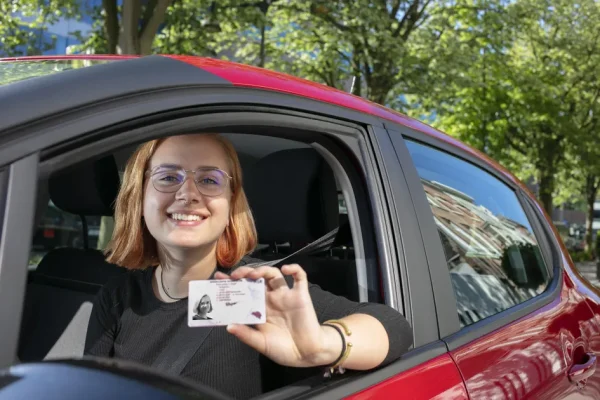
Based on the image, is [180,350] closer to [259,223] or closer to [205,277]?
[205,277]

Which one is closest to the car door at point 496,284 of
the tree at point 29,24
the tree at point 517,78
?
the tree at point 29,24

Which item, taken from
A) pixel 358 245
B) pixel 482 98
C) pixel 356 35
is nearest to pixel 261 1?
pixel 356 35

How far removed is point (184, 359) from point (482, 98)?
18.8 metres

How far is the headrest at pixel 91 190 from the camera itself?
8.25ft

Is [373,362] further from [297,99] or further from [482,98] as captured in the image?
[482,98]

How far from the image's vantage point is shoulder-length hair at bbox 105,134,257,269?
185 cm

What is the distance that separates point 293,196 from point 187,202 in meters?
0.60

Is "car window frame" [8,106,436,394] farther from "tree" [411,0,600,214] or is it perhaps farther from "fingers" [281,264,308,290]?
"tree" [411,0,600,214]

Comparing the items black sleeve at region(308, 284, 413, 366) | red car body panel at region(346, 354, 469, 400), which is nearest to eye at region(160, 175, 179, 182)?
black sleeve at region(308, 284, 413, 366)

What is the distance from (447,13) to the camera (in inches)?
683

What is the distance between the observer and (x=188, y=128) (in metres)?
1.42

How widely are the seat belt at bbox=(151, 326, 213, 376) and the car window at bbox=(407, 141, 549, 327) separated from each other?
2.44 ft

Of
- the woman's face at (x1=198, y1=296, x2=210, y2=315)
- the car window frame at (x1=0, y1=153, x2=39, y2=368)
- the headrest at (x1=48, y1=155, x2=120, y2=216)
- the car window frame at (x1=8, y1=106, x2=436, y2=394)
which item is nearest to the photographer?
the car window frame at (x1=0, y1=153, x2=39, y2=368)

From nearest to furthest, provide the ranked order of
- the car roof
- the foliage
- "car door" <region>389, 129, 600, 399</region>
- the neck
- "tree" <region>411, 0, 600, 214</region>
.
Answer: the car roof
the neck
"car door" <region>389, 129, 600, 399</region>
the foliage
"tree" <region>411, 0, 600, 214</region>
